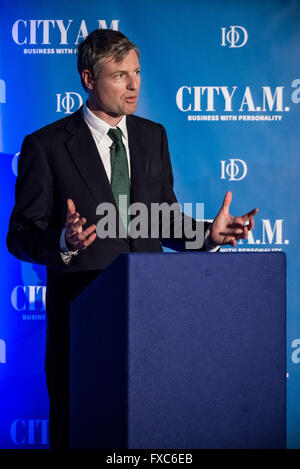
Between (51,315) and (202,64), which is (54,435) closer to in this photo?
(51,315)

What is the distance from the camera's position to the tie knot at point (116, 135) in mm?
2615

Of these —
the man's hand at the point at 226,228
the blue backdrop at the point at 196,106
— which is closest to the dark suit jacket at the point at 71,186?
the man's hand at the point at 226,228

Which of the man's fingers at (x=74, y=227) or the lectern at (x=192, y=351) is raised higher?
the man's fingers at (x=74, y=227)

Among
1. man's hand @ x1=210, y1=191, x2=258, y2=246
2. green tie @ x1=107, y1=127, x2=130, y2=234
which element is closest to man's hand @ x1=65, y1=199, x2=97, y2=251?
man's hand @ x1=210, y1=191, x2=258, y2=246

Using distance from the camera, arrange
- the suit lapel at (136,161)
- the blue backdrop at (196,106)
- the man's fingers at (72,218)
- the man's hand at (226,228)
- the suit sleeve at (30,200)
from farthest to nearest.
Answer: the blue backdrop at (196,106), the suit lapel at (136,161), the suit sleeve at (30,200), the man's hand at (226,228), the man's fingers at (72,218)

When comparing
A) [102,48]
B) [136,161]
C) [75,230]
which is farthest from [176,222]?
[75,230]

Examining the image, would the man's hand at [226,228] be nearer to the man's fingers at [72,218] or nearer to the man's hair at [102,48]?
the man's fingers at [72,218]

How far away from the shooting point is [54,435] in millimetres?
2445

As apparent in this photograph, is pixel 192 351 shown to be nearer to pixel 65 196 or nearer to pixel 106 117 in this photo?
pixel 65 196

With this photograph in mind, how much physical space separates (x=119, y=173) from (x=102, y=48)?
514 mm

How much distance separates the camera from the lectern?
1.46 m

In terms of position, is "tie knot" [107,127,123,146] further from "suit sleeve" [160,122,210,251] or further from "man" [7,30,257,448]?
"suit sleeve" [160,122,210,251]

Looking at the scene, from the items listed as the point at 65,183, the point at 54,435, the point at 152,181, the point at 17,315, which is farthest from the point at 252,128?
the point at 54,435

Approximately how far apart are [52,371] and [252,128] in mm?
1859
